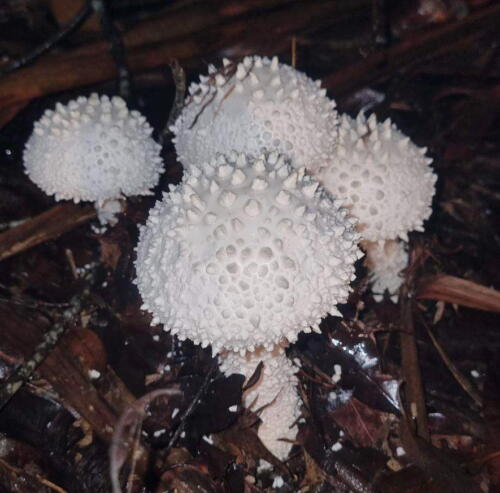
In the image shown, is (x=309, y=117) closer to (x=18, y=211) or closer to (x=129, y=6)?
(x=18, y=211)

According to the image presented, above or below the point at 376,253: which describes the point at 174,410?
below

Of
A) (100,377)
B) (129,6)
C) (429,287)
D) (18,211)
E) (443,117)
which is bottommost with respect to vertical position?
(100,377)

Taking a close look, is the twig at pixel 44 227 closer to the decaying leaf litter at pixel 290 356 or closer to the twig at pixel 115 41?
the decaying leaf litter at pixel 290 356

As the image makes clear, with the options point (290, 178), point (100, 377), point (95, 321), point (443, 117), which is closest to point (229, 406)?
point (100, 377)

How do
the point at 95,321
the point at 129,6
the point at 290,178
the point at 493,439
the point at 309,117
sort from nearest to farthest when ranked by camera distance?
the point at 290,178
the point at 309,117
the point at 493,439
the point at 95,321
the point at 129,6

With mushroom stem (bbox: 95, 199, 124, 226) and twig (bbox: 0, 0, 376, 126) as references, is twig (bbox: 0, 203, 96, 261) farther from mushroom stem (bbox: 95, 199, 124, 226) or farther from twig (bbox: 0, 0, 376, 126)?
twig (bbox: 0, 0, 376, 126)

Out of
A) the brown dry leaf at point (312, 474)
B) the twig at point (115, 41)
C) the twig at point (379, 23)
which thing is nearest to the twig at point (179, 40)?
the twig at point (115, 41)
